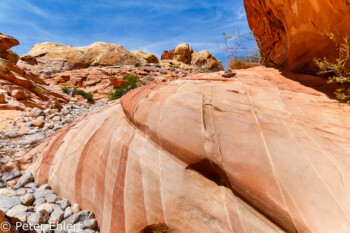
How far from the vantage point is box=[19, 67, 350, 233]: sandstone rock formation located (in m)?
1.41

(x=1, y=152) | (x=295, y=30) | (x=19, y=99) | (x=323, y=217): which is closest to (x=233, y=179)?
(x=323, y=217)

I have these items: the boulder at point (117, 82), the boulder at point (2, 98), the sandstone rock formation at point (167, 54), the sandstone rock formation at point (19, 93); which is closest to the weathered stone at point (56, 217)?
the sandstone rock formation at point (19, 93)

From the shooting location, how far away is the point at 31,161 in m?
2.97

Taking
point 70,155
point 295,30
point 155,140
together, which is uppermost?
point 295,30

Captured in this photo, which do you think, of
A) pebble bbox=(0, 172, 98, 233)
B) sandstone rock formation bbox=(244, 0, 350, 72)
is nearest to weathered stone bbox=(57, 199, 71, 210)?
pebble bbox=(0, 172, 98, 233)

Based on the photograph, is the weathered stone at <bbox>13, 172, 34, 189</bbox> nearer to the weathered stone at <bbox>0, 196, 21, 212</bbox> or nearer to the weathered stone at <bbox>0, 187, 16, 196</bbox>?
the weathered stone at <bbox>0, 187, 16, 196</bbox>

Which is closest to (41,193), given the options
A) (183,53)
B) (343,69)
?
(343,69)

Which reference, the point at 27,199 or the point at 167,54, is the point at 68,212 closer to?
the point at 27,199

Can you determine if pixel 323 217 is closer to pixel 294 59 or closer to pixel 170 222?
pixel 170 222

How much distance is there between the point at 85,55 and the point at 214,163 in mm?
25665

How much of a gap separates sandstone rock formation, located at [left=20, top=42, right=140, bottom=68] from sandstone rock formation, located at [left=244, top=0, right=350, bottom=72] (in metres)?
20.2

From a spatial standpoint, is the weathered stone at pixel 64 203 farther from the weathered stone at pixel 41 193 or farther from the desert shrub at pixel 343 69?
the desert shrub at pixel 343 69

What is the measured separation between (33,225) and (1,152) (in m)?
2.10

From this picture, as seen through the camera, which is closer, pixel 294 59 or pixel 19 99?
pixel 294 59
